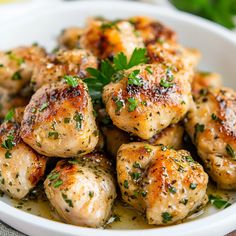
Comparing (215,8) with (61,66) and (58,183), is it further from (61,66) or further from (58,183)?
(58,183)

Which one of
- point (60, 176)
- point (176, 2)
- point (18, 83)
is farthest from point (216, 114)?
point (176, 2)

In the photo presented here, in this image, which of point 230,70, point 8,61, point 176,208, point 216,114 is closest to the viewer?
point 176,208

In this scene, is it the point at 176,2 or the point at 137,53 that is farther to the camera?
the point at 176,2

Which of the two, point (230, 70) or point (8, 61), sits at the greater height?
point (8, 61)

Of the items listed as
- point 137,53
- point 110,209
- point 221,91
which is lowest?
point 110,209

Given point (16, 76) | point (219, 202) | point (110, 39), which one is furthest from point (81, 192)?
point (110, 39)

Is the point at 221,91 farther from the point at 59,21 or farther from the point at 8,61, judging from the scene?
the point at 59,21

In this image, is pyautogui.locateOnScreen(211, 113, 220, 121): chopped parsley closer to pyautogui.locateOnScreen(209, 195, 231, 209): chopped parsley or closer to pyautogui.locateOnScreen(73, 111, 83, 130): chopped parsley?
pyautogui.locateOnScreen(209, 195, 231, 209): chopped parsley

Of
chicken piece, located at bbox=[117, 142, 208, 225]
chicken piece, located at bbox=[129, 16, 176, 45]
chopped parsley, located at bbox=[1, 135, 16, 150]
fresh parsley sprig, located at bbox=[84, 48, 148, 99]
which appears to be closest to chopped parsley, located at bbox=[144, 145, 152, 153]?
chicken piece, located at bbox=[117, 142, 208, 225]
